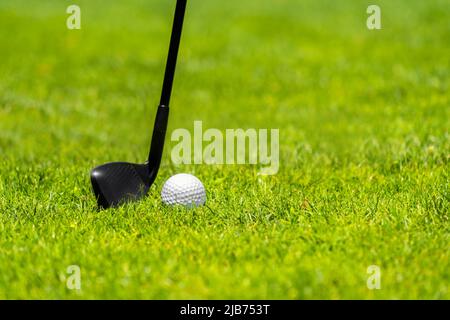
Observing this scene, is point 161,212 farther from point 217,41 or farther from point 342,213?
point 217,41

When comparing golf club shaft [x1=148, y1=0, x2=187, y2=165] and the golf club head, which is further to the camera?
golf club shaft [x1=148, y1=0, x2=187, y2=165]

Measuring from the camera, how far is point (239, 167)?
6.79 m

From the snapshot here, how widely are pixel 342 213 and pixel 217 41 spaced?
10328 mm

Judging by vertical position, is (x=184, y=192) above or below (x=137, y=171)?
below

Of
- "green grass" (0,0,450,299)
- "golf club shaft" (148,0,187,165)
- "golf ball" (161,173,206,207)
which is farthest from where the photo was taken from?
"golf club shaft" (148,0,187,165)

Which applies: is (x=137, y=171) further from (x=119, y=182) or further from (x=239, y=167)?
(x=239, y=167)

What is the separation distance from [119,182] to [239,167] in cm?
165

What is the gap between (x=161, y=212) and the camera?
5223mm

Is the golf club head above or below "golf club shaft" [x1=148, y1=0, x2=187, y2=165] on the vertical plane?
below

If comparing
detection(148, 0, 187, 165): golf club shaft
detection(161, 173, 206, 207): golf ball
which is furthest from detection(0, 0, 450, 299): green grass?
detection(148, 0, 187, 165): golf club shaft

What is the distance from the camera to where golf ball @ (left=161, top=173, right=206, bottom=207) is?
534 cm

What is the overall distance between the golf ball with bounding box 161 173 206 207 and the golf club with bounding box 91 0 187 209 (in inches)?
11.1

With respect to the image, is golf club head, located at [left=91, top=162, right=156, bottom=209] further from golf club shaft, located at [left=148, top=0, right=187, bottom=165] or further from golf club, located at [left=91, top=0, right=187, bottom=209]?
golf club shaft, located at [left=148, top=0, right=187, bottom=165]

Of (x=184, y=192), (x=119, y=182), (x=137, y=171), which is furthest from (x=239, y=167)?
(x=119, y=182)
